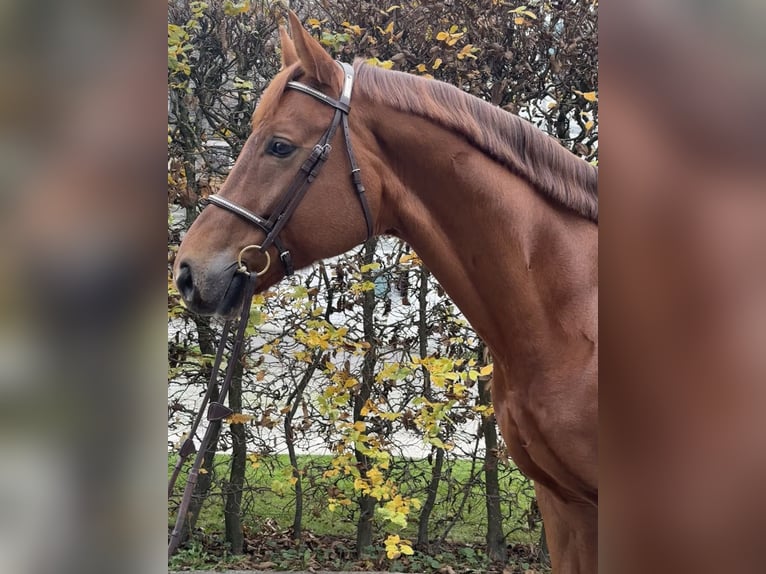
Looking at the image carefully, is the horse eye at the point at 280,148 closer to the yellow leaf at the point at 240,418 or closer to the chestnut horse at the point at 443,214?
the chestnut horse at the point at 443,214

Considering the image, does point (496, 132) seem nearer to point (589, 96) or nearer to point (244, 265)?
point (244, 265)

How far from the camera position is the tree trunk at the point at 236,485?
11.0ft

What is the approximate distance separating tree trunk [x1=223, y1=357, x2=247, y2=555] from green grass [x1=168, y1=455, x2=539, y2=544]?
0.15 feet

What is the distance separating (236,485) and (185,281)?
2.27 meters

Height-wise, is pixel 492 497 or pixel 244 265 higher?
pixel 244 265

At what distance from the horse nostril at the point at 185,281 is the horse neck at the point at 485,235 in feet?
1.63

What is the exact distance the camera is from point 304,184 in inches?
59.1

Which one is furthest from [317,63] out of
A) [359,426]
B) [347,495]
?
[347,495]
